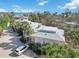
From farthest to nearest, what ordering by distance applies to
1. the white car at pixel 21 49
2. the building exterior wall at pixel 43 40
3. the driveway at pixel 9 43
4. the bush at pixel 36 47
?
the driveway at pixel 9 43
the building exterior wall at pixel 43 40
the white car at pixel 21 49
the bush at pixel 36 47

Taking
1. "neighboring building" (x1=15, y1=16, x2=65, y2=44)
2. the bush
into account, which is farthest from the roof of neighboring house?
the bush

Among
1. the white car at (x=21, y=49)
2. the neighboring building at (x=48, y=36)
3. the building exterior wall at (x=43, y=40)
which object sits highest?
the neighboring building at (x=48, y=36)

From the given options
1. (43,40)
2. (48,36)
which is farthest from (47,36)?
(43,40)

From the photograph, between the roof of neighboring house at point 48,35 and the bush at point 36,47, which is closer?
the bush at point 36,47

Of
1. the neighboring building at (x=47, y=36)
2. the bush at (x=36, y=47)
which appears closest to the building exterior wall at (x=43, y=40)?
the neighboring building at (x=47, y=36)

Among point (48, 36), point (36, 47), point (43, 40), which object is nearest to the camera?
point (36, 47)

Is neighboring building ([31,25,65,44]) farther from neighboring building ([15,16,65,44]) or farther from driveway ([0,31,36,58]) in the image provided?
driveway ([0,31,36,58])

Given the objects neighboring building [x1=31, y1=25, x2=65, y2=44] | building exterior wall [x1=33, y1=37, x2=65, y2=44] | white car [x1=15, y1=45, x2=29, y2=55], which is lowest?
white car [x1=15, y1=45, x2=29, y2=55]

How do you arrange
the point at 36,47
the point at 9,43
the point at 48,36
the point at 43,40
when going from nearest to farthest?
the point at 36,47 < the point at 43,40 < the point at 48,36 < the point at 9,43

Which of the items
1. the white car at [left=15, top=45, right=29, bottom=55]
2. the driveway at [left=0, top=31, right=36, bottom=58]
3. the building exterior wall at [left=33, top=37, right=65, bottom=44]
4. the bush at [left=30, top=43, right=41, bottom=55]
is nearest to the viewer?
the bush at [left=30, top=43, right=41, bottom=55]

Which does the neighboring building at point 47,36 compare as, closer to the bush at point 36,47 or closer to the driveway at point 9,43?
the bush at point 36,47

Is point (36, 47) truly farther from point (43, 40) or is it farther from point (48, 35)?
point (48, 35)

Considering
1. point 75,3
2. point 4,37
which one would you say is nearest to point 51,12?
point 75,3
